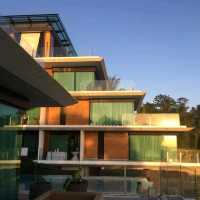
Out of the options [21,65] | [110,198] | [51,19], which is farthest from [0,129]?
[51,19]

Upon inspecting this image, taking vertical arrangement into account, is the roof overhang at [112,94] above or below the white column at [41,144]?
above

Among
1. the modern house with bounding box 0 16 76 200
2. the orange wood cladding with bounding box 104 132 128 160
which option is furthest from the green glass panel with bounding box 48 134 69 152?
the modern house with bounding box 0 16 76 200

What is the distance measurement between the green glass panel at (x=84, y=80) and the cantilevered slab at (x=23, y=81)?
16.3m

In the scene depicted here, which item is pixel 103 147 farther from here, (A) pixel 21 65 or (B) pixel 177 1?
(A) pixel 21 65

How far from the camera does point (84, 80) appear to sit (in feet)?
94.6

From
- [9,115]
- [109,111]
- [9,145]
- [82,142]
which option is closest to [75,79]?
[109,111]

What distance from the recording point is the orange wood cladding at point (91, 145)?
27.5 metres

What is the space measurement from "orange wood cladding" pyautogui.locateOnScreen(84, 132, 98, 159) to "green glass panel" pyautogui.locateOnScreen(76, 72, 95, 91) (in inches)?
161

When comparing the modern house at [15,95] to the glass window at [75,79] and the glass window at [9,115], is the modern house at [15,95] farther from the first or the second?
the glass window at [75,79]

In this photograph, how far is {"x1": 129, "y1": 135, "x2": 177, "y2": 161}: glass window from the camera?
27.3 metres

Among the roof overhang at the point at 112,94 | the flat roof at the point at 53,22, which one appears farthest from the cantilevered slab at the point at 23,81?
the flat roof at the point at 53,22

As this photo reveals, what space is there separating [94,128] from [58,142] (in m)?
3.96

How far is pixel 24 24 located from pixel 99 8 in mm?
17912

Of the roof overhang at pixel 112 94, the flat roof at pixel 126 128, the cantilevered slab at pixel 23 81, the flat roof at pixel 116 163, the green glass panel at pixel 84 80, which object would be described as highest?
the green glass panel at pixel 84 80
